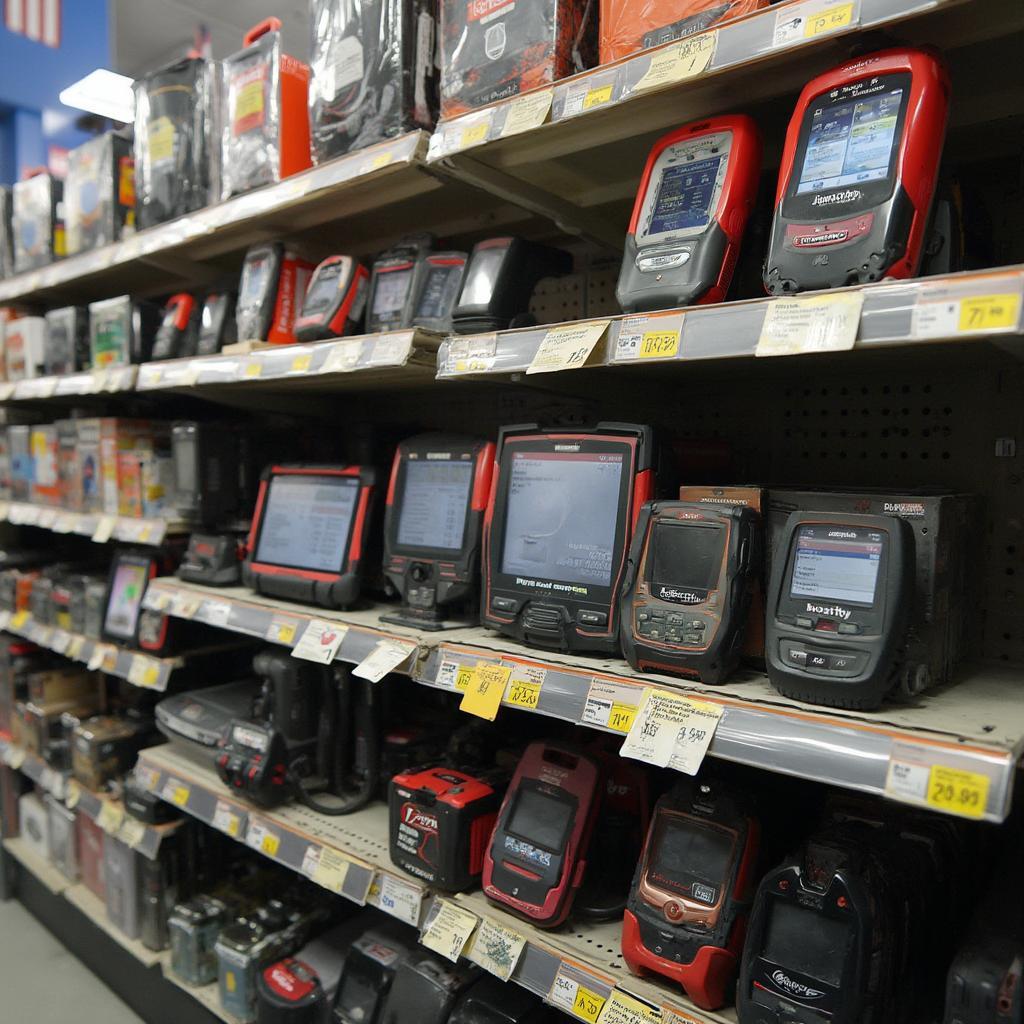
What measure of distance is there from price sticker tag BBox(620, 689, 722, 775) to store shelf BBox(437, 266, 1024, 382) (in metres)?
0.46

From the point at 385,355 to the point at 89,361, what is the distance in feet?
5.59

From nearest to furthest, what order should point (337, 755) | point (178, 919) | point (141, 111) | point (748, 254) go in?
point (748, 254) → point (337, 755) → point (178, 919) → point (141, 111)

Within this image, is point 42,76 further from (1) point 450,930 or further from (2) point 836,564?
(2) point 836,564

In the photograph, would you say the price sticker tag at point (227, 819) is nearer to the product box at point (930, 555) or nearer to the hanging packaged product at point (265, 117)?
the product box at point (930, 555)

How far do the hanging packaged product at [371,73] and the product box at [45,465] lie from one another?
5.51 ft

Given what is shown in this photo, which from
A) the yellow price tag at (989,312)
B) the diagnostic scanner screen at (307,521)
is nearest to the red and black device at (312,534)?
the diagnostic scanner screen at (307,521)

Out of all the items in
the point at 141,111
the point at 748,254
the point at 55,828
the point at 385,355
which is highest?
the point at 141,111

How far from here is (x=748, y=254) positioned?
1192 millimetres

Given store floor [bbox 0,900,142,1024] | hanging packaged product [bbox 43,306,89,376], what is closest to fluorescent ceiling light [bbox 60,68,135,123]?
Answer: hanging packaged product [bbox 43,306,89,376]

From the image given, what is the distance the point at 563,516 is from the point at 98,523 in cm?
170

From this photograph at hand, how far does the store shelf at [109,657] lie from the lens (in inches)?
88.2

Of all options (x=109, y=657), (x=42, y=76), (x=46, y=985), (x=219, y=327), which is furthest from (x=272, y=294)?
(x=42, y=76)

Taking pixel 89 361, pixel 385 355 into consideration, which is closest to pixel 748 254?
pixel 385 355

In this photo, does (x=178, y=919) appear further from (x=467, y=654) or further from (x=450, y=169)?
(x=450, y=169)
